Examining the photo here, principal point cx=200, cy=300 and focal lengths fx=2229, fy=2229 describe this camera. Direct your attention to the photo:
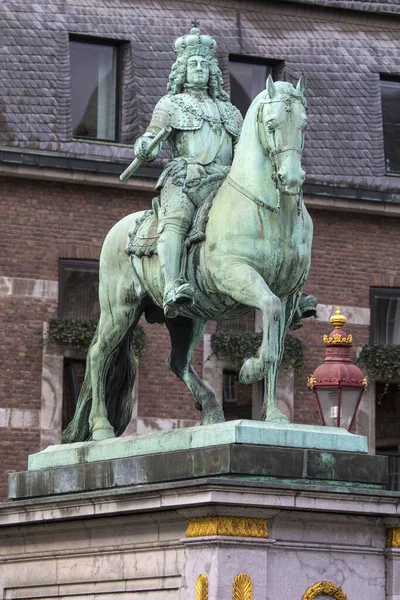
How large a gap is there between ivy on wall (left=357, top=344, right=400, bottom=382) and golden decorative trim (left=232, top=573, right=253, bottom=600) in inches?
697

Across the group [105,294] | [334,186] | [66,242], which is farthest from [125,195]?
[105,294]

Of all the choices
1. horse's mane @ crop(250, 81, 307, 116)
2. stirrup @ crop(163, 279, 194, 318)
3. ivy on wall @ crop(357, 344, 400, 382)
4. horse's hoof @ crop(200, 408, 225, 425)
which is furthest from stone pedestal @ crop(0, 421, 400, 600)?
ivy on wall @ crop(357, 344, 400, 382)

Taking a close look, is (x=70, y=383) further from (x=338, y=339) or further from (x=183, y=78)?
(x=183, y=78)

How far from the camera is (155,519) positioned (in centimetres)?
1611

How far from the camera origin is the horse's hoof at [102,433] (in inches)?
693

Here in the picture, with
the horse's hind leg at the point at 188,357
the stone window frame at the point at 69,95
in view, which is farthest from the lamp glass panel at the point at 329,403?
the stone window frame at the point at 69,95

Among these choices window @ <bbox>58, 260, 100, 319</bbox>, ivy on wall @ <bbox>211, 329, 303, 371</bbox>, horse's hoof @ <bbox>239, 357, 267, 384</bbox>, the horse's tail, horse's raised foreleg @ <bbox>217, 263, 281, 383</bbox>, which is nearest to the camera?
horse's raised foreleg @ <bbox>217, 263, 281, 383</bbox>

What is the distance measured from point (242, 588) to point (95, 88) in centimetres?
1703

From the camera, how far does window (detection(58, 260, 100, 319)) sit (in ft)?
103

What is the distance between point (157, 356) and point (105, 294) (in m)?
13.8

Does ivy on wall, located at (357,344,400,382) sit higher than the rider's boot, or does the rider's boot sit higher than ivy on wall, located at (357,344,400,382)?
ivy on wall, located at (357,344,400,382)

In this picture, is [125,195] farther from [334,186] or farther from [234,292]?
[234,292]

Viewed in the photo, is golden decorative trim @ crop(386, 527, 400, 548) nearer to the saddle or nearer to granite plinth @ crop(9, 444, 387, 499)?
granite plinth @ crop(9, 444, 387, 499)

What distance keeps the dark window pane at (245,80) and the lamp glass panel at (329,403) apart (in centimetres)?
898
